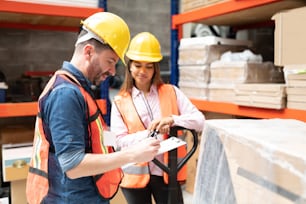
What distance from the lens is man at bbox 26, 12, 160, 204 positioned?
0.98 m

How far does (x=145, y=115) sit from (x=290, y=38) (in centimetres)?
90

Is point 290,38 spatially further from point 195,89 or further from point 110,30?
point 110,30

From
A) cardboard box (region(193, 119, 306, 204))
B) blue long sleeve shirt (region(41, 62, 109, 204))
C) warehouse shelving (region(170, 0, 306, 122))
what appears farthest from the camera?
warehouse shelving (region(170, 0, 306, 122))

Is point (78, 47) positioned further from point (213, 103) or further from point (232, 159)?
point (213, 103)

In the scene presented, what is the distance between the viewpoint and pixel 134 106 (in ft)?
5.86

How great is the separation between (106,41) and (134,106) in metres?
0.75

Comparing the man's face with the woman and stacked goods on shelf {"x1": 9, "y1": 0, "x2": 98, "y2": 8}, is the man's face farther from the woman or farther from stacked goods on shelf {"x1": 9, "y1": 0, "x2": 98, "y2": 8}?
stacked goods on shelf {"x1": 9, "y1": 0, "x2": 98, "y2": 8}

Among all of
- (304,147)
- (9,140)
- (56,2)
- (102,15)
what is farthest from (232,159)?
(9,140)

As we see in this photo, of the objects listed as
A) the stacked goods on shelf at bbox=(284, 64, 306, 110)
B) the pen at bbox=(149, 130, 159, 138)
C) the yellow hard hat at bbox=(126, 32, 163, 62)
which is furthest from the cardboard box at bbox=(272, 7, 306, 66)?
the pen at bbox=(149, 130, 159, 138)

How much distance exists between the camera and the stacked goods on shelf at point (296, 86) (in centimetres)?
172

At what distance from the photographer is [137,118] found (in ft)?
5.75

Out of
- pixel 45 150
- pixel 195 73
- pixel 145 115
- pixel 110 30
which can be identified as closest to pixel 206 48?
pixel 195 73

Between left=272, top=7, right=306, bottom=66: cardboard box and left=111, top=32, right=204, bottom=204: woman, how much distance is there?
0.58 meters

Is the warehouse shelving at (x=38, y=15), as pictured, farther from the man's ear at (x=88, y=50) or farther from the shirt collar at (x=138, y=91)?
the man's ear at (x=88, y=50)
